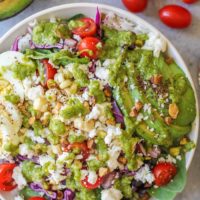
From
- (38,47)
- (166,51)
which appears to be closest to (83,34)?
(38,47)

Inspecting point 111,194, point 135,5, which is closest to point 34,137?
point 111,194

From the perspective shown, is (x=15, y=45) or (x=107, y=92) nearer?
(x=107, y=92)

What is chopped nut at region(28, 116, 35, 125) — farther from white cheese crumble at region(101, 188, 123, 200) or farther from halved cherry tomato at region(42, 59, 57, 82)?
white cheese crumble at region(101, 188, 123, 200)

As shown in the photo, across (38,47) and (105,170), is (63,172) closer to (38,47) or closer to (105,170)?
(105,170)

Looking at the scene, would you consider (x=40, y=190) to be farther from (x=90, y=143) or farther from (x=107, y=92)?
(x=107, y=92)

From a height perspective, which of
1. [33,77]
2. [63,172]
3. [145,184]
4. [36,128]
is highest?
[33,77]

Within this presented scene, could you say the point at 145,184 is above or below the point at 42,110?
below
